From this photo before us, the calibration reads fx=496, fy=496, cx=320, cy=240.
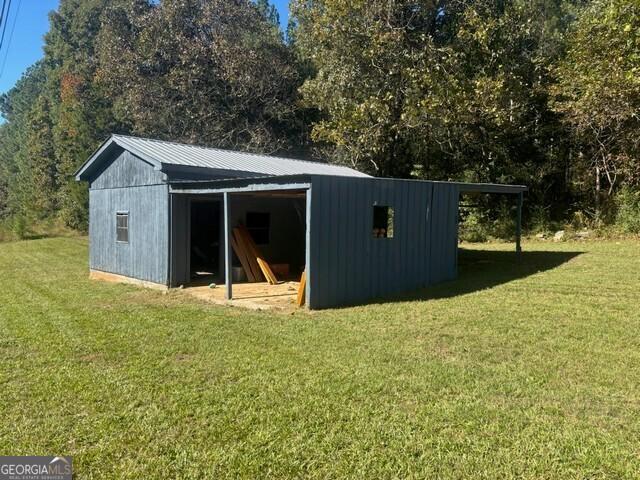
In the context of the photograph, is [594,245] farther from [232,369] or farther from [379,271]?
[232,369]

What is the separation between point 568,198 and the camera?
19.1 m

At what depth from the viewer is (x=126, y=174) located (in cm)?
1118

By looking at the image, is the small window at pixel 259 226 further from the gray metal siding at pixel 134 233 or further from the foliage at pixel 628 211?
the foliage at pixel 628 211

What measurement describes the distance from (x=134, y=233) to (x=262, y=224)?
2942 mm

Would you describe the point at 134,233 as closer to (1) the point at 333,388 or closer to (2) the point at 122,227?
(2) the point at 122,227

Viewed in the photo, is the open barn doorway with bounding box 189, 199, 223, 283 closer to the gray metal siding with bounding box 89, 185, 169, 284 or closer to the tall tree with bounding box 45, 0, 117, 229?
the gray metal siding with bounding box 89, 185, 169, 284

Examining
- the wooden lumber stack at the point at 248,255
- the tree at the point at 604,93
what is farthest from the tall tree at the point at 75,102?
the tree at the point at 604,93

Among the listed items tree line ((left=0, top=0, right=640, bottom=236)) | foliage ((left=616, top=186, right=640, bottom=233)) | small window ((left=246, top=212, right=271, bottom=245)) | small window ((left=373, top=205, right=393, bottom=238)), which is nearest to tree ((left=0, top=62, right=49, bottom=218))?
tree line ((left=0, top=0, right=640, bottom=236))

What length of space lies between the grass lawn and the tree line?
8590 mm

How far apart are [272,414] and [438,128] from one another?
15.7 metres

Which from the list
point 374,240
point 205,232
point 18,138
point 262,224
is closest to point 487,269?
point 374,240

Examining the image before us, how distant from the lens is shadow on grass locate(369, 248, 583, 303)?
8.80m

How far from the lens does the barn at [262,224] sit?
7.82 metres

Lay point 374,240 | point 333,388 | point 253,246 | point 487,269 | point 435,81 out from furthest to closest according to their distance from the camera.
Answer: point 435,81, point 487,269, point 253,246, point 374,240, point 333,388
